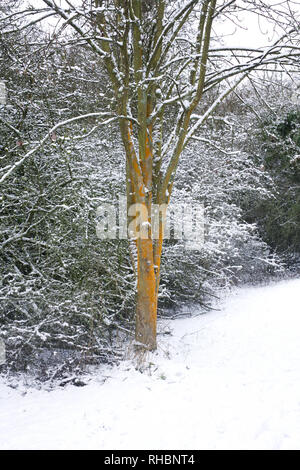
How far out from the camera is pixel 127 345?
20.2 feet

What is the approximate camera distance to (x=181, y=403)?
13.9ft

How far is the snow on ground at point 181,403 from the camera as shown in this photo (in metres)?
3.49

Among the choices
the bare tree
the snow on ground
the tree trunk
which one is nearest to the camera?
the snow on ground

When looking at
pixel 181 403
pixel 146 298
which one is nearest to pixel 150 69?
pixel 146 298

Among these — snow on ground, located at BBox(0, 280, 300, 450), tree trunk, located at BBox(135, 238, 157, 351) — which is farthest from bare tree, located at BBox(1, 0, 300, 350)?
snow on ground, located at BBox(0, 280, 300, 450)

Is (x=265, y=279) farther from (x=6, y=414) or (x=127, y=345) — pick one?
(x=6, y=414)

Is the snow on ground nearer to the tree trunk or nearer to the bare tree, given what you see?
the tree trunk

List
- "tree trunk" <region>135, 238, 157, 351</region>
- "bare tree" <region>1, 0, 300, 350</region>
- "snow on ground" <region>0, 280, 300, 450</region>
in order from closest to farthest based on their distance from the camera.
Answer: "snow on ground" <region>0, 280, 300, 450</region>, "bare tree" <region>1, 0, 300, 350</region>, "tree trunk" <region>135, 238, 157, 351</region>

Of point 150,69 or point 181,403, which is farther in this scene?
point 150,69

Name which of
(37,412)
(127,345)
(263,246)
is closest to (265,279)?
(263,246)

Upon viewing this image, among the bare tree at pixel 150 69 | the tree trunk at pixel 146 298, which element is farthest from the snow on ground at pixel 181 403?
the bare tree at pixel 150 69

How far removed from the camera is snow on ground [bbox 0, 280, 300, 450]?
3.49 meters

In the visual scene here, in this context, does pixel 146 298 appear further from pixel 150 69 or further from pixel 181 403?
pixel 150 69

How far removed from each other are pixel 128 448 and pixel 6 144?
5.33 metres
